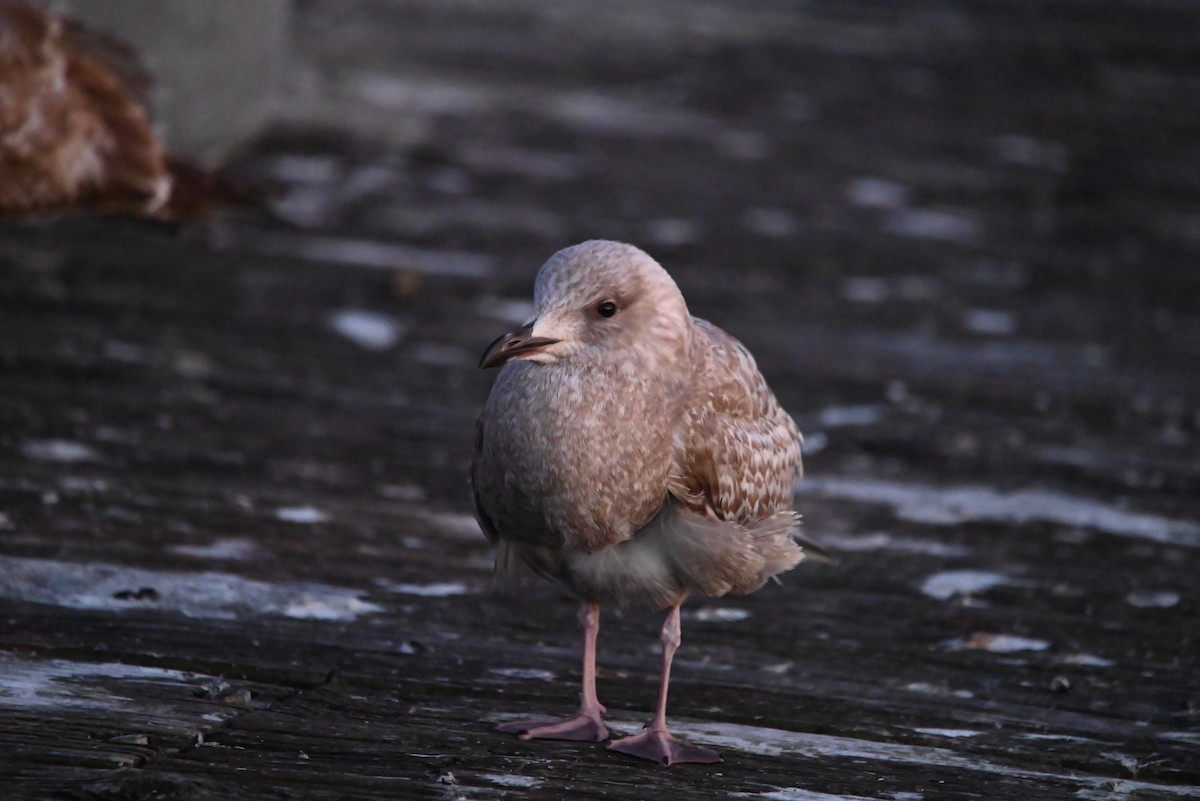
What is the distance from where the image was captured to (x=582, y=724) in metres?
3.68

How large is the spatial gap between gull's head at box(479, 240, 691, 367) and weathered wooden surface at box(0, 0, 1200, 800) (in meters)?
0.90

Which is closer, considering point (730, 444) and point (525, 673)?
point (730, 444)

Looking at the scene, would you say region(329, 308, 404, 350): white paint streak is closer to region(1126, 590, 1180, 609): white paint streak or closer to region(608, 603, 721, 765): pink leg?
region(1126, 590, 1180, 609): white paint streak

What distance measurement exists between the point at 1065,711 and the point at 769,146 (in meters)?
7.68

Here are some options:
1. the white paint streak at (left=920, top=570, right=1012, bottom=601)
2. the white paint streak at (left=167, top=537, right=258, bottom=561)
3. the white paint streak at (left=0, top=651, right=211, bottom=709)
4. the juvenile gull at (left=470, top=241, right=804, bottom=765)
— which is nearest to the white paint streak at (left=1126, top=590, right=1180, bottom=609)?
the white paint streak at (left=920, top=570, right=1012, bottom=601)

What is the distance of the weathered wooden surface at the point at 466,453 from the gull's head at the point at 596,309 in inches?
35.3

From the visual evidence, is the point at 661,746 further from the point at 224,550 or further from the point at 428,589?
the point at 224,550

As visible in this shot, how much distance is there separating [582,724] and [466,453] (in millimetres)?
2103

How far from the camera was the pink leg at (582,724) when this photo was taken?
3629mm

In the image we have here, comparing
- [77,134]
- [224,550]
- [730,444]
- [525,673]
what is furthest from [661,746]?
[77,134]

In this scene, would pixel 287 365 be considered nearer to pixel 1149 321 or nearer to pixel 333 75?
pixel 1149 321

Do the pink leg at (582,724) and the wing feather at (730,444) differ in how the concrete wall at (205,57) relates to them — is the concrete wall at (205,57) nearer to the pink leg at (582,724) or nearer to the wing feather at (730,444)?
the wing feather at (730,444)

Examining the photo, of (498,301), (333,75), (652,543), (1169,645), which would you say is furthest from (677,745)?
(333,75)

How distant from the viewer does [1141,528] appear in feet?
17.8
